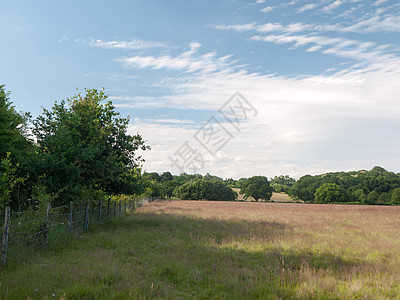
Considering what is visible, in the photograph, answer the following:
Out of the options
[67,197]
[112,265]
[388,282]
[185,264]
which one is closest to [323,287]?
[388,282]

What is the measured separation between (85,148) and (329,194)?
96177mm

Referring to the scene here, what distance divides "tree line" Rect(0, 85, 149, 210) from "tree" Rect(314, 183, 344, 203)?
8945 centimetres

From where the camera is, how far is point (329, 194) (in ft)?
312

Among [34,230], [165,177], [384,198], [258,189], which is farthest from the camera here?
[165,177]

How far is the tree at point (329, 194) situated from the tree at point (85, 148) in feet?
296

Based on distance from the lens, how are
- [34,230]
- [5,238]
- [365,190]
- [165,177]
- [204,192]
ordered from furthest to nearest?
1. [165,177]
2. [204,192]
3. [365,190]
4. [34,230]
5. [5,238]

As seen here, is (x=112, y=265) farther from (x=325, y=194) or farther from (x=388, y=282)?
(x=325, y=194)

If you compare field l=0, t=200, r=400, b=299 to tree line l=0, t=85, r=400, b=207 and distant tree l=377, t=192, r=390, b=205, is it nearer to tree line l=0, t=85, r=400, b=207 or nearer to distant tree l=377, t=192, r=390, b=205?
tree line l=0, t=85, r=400, b=207

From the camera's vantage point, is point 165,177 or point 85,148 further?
point 165,177

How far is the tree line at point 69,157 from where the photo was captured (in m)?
13.3

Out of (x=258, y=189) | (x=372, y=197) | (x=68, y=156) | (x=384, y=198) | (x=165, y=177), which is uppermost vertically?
(x=68, y=156)

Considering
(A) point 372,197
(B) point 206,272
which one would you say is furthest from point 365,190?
(B) point 206,272

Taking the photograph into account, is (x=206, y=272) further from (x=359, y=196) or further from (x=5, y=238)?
(x=359, y=196)

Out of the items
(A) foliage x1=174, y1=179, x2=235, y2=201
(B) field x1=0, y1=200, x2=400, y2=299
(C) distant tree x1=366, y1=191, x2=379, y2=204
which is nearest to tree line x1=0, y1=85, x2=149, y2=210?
(B) field x1=0, y1=200, x2=400, y2=299
